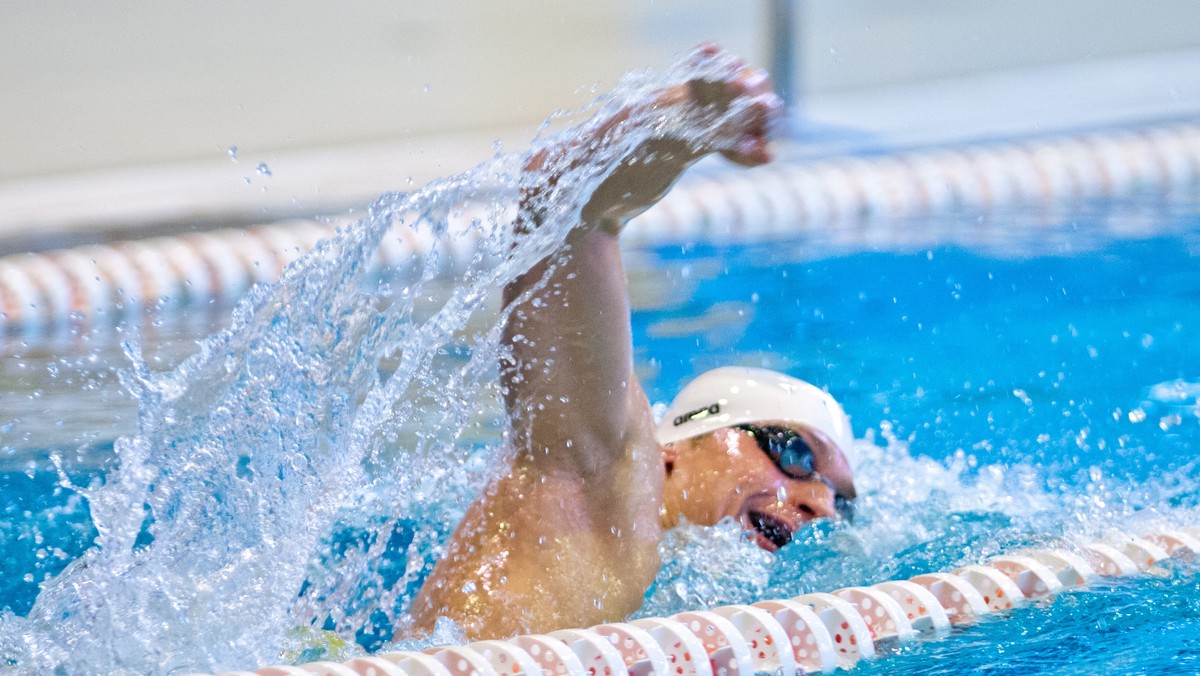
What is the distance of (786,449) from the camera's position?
88.9 inches

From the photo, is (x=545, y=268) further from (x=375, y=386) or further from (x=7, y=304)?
(x=7, y=304)

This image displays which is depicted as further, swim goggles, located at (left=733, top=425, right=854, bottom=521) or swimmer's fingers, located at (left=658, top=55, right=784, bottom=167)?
swim goggles, located at (left=733, top=425, right=854, bottom=521)

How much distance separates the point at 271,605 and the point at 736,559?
27.5 inches

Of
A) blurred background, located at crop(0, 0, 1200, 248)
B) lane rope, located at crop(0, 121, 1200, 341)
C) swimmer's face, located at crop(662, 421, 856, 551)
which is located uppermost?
blurred background, located at crop(0, 0, 1200, 248)

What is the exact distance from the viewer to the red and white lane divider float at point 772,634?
1635 mm

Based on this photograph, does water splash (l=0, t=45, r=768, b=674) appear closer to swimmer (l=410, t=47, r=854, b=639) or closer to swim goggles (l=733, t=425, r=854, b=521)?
swimmer (l=410, t=47, r=854, b=639)

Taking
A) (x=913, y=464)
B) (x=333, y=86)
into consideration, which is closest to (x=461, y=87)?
(x=333, y=86)

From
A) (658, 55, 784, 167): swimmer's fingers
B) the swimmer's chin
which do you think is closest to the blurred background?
the swimmer's chin

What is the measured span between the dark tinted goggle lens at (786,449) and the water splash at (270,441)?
1.61 feet

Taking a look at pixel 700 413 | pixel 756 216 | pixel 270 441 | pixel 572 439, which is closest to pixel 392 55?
pixel 756 216

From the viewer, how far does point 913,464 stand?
115 inches

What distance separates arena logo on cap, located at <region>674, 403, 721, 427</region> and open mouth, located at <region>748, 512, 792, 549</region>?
8.2 inches

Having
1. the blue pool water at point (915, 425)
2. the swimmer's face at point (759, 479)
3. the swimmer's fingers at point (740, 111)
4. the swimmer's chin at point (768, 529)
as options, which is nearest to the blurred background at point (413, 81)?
the blue pool water at point (915, 425)

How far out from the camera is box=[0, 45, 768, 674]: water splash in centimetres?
183
